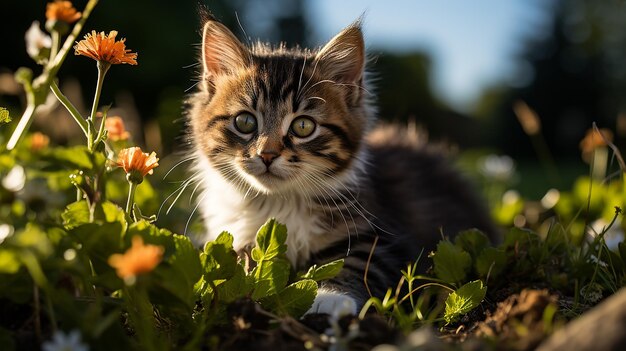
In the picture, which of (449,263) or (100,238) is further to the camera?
(449,263)

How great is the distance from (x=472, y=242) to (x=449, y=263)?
22 cm

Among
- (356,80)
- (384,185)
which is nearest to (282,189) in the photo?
(356,80)

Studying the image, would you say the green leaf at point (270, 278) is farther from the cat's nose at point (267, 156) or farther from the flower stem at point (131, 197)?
the cat's nose at point (267, 156)

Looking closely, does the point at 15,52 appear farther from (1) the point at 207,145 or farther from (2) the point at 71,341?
(2) the point at 71,341

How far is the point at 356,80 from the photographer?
2424mm

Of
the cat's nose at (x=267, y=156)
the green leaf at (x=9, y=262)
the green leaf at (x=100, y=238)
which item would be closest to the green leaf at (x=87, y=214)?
the green leaf at (x=100, y=238)

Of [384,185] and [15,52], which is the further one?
[15,52]

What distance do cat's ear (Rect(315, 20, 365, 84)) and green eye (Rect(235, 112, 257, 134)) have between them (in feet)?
1.16

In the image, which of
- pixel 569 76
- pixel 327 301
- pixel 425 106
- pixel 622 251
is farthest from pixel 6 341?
pixel 569 76

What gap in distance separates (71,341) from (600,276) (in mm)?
1495

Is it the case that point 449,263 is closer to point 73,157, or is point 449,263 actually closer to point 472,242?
point 472,242

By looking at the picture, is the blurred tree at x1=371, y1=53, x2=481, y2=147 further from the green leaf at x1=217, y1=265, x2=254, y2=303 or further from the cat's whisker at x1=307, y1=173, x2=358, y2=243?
the green leaf at x1=217, y1=265, x2=254, y2=303

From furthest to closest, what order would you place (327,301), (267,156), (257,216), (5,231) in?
(257,216) < (267,156) < (327,301) < (5,231)

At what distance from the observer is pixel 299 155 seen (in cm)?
212
